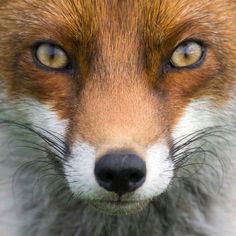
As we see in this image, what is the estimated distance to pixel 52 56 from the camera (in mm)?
4852

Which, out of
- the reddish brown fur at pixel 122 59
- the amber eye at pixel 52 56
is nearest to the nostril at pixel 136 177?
the reddish brown fur at pixel 122 59

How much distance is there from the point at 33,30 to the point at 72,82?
0.43 metres

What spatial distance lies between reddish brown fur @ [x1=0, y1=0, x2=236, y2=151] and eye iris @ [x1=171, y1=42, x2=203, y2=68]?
0.05 m

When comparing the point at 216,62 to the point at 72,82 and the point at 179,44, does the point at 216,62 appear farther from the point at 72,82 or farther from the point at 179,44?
the point at 72,82

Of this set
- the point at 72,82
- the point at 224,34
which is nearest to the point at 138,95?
the point at 72,82

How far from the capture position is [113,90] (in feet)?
15.3

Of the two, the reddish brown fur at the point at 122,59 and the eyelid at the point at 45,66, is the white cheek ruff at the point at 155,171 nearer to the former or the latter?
the reddish brown fur at the point at 122,59

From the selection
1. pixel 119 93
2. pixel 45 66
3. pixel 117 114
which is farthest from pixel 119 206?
pixel 45 66

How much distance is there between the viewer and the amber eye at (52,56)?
15.9 feet

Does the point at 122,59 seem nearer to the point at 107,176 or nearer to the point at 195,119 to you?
the point at 195,119

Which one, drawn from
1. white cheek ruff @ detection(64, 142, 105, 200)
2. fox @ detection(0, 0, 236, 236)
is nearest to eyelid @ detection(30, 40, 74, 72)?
fox @ detection(0, 0, 236, 236)

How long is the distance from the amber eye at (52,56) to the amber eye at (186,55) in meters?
0.68

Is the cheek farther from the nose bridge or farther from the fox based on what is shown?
the nose bridge

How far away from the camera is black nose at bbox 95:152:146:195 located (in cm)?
434
